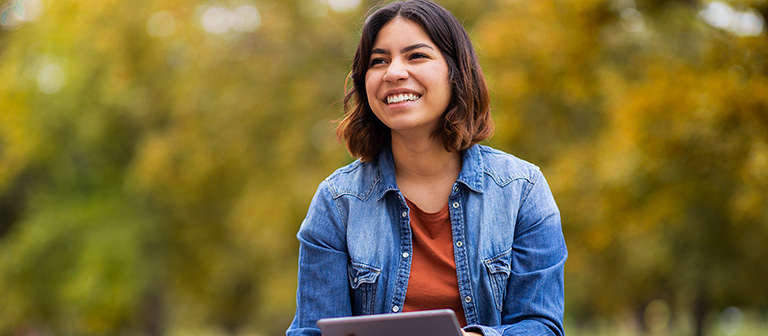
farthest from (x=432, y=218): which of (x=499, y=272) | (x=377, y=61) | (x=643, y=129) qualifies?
A: (x=643, y=129)

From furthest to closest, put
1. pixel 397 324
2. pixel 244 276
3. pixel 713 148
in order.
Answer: pixel 244 276
pixel 713 148
pixel 397 324

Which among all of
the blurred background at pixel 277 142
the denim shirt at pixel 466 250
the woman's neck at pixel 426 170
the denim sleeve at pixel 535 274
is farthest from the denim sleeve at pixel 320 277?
the blurred background at pixel 277 142

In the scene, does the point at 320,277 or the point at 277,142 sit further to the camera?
the point at 277,142

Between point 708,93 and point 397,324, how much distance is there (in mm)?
6917

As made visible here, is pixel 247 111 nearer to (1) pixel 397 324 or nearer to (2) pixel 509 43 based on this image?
(2) pixel 509 43

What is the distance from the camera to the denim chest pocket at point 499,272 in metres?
2.84

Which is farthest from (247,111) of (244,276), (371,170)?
(371,170)

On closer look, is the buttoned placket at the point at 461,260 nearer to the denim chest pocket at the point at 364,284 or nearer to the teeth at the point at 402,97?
the denim chest pocket at the point at 364,284

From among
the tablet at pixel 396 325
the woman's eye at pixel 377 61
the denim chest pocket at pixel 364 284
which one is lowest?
the tablet at pixel 396 325

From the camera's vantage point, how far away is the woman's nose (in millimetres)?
2853

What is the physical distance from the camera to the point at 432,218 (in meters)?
2.96

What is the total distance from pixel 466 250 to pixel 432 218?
0.17 meters

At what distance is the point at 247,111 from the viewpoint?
15641 mm

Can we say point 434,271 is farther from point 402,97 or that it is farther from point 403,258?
point 402,97
